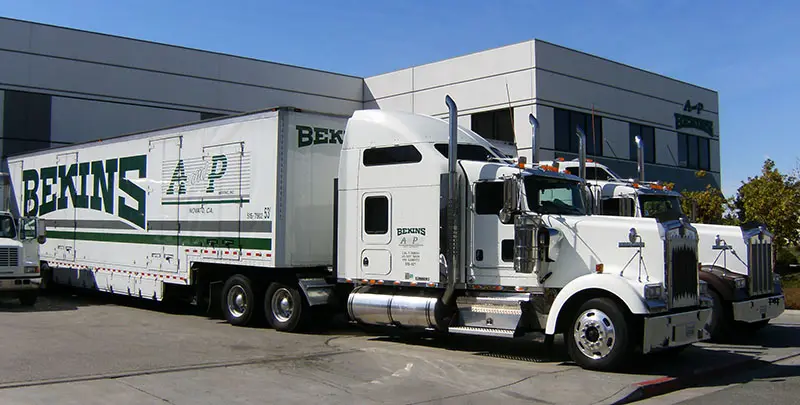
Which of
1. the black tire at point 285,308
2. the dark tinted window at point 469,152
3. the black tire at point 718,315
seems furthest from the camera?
the black tire at point 285,308

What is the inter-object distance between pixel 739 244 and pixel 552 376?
544 cm

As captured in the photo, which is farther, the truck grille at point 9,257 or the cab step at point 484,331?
the truck grille at point 9,257

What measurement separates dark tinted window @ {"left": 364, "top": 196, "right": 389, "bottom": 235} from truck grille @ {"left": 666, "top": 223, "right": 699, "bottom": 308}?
4391mm

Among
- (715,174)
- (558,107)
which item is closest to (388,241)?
(558,107)

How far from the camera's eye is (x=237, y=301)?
45.4ft

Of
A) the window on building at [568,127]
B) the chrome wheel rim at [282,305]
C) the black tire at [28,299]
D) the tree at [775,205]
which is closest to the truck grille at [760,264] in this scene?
the chrome wheel rim at [282,305]

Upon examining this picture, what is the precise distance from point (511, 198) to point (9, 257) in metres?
11.6

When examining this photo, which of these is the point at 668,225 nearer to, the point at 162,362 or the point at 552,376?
the point at 552,376

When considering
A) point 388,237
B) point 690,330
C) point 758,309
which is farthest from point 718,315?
point 388,237

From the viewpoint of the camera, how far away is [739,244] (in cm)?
1274

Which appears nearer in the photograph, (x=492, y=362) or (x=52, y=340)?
(x=492, y=362)

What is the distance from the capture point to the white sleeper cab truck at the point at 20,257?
52.1 ft

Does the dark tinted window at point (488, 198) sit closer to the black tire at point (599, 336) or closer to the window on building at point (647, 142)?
the black tire at point (599, 336)

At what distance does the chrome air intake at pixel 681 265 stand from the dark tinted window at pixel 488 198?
7.82 feet
